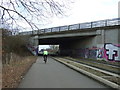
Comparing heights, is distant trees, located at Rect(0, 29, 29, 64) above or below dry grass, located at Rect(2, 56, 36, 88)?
above

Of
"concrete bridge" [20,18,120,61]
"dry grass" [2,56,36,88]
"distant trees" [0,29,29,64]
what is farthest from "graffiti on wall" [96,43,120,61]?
"dry grass" [2,56,36,88]

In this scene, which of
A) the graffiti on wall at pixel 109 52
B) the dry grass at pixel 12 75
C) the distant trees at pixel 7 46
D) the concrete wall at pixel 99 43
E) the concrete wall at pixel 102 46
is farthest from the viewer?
the concrete wall at pixel 99 43

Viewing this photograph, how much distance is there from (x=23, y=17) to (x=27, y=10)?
0.38m

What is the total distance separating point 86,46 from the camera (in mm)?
Answer: 47875

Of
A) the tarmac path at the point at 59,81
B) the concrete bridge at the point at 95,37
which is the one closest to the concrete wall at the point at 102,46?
the concrete bridge at the point at 95,37

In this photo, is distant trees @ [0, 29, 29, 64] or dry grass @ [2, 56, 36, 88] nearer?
dry grass @ [2, 56, 36, 88]

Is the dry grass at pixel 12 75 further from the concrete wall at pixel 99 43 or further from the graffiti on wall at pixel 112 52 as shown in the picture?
the concrete wall at pixel 99 43

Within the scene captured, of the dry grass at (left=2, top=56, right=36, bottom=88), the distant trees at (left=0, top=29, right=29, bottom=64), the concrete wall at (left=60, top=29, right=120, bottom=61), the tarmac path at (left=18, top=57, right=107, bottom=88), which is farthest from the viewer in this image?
the concrete wall at (left=60, top=29, right=120, bottom=61)

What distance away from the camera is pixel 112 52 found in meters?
36.2

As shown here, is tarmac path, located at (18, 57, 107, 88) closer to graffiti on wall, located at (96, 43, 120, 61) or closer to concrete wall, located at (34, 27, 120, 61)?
graffiti on wall, located at (96, 43, 120, 61)

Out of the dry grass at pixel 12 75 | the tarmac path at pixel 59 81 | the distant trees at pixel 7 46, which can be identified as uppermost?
the distant trees at pixel 7 46

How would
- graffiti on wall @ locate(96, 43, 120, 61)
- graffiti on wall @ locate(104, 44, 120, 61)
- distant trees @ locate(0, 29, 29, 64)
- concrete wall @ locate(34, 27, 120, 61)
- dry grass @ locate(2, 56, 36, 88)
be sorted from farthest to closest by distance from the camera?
concrete wall @ locate(34, 27, 120, 61)
graffiti on wall @ locate(96, 43, 120, 61)
graffiti on wall @ locate(104, 44, 120, 61)
distant trees @ locate(0, 29, 29, 64)
dry grass @ locate(2, 56, 36, 88)

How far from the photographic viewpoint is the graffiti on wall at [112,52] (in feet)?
115

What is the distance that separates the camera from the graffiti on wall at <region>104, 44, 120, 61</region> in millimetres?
34975
